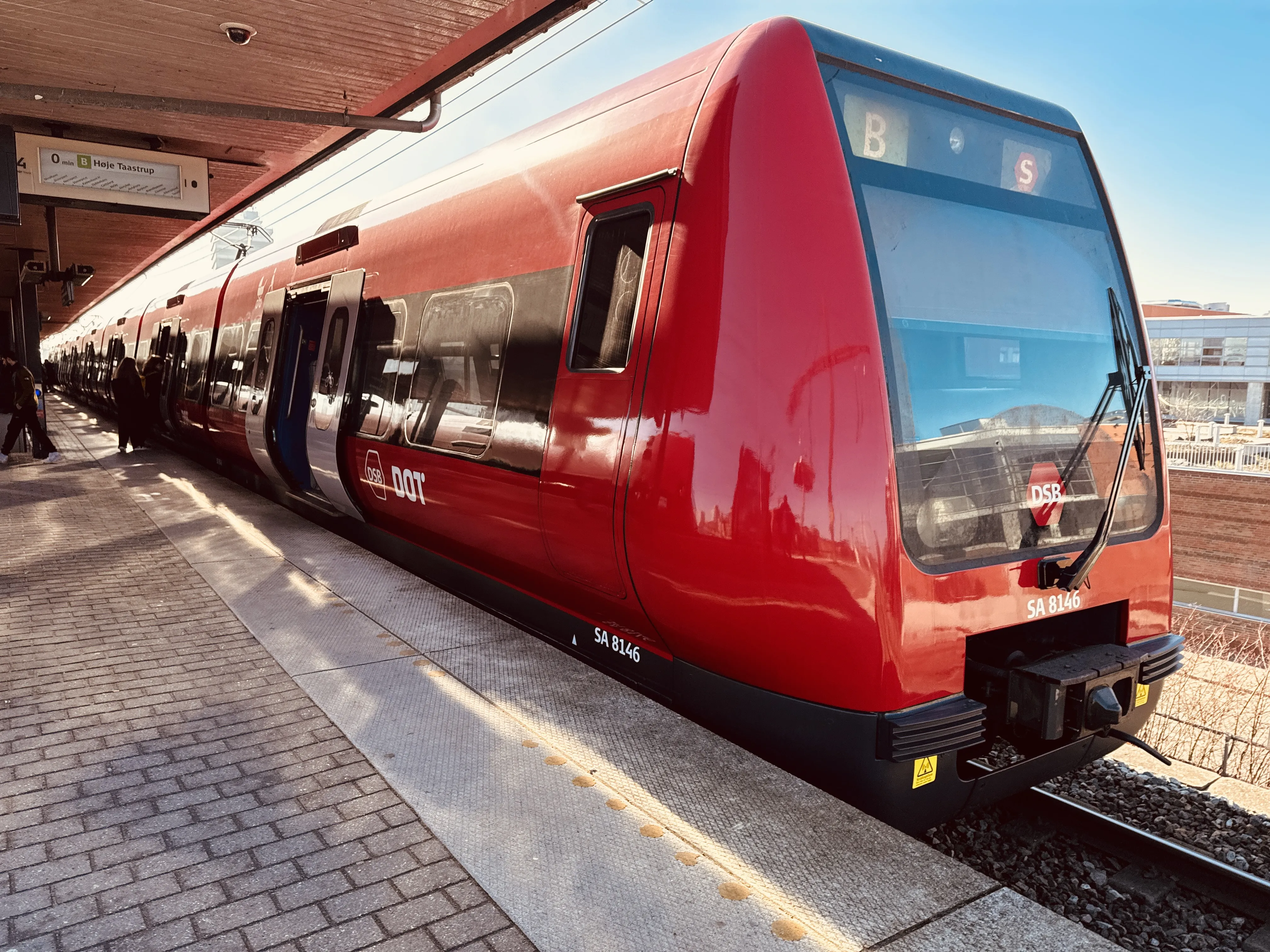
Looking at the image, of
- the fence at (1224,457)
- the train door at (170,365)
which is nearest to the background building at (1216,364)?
the fence at (1224,457)

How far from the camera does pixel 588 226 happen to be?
3.92m

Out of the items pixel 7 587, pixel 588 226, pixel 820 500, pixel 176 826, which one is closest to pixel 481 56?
pixel 588 226

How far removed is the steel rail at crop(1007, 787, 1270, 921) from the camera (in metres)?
3.10

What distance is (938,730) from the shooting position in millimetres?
2934

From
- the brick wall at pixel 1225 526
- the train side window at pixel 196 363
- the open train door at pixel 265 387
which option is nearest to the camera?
the open train door at pixel 265 387

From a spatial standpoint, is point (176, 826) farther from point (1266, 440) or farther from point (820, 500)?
point (1266, 440)

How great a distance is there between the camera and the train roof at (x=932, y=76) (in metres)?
3.23

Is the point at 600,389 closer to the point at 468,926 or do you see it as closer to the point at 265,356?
the point at 468,926

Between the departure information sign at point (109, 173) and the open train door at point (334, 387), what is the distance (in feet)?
15.6

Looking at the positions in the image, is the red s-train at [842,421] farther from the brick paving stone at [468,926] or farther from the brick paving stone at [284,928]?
the brick paving stone at [284,928]

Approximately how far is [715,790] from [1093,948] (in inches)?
51.8

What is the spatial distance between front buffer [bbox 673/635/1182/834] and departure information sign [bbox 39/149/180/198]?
9.85 metres

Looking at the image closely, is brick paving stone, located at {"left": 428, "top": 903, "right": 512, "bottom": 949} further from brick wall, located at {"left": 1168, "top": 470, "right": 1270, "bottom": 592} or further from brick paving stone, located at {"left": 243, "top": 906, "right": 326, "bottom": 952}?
brick wall, located at {"left": 1168, "top": 470, "right": 1270, "bottom": 592}

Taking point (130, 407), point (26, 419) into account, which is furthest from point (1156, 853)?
point (130, 407)
